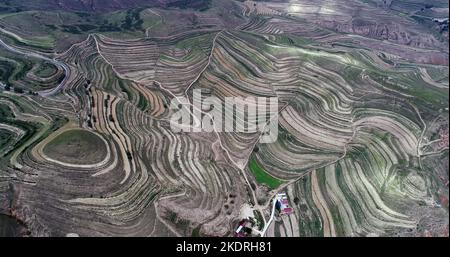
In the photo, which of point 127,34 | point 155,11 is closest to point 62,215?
point 127,34

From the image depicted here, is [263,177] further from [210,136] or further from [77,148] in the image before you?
[77,148]

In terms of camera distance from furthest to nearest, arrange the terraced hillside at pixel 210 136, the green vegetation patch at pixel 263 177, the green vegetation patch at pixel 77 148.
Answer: the green vegetation patch at pixel 263 177 < the green vegetation patch at pixel 77 148 < the terraced hillside at pixel 210 136

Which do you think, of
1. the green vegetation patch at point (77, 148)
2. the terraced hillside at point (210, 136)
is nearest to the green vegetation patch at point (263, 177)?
the terraced hillside at point (210, 136)

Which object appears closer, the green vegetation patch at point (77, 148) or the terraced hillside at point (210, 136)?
the terraced hillside at point (210, 136)

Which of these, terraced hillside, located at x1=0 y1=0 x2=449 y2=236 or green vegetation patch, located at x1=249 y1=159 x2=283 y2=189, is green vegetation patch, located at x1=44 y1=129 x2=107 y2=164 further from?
green vegetation patch, located at x1=249 y1=159 x2=283 y2=189

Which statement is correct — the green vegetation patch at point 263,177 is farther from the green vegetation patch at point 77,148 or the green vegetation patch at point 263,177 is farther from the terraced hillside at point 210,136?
the green vegetation patch at point 77,148

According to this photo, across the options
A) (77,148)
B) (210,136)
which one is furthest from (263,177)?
(77,148)

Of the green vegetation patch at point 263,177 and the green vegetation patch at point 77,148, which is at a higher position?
the green vegetation patch at point 77,148

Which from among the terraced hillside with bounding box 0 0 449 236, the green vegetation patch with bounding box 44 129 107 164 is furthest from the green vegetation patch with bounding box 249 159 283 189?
the green vegetation patch with bounding box 44 129 107 164

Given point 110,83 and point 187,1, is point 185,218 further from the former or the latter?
point 187,1
